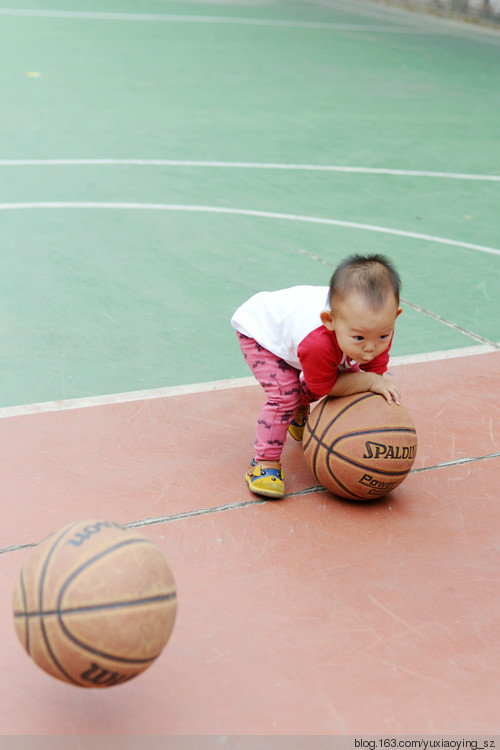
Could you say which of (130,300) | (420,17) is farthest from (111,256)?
(420,17)

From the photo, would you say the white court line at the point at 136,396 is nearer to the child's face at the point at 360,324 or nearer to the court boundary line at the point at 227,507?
the court boundary line at the point at 227,507

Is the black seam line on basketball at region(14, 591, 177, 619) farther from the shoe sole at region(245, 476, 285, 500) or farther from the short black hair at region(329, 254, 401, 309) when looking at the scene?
the short black hair at region(329, 254, 401, 309)

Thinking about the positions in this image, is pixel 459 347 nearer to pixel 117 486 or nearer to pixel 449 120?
pixel 117 486

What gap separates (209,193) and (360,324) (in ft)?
16.0

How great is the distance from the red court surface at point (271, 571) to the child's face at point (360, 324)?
748 millimetres

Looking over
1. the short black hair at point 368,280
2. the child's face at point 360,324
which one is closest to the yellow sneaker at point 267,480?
the child's face at point 360,324

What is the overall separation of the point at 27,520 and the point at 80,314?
224 cm

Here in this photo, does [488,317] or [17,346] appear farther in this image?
[488,317]

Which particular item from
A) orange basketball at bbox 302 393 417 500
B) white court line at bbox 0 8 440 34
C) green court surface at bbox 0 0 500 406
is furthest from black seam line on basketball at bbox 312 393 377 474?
white court line at bbox 0 8 440 34

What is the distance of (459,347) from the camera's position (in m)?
5.33

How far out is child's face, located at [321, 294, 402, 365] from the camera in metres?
3.32

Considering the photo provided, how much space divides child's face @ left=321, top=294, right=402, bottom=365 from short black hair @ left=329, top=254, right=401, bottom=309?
0.08 ft

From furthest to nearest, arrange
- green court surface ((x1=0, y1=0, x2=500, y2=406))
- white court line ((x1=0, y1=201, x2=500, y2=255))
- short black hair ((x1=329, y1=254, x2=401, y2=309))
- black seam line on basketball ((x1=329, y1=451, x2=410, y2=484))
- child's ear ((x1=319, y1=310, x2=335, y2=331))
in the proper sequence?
white court line ((x1=0, y1=201, x2=500, y2=255)) < green court surface ((x1=0, y1=0, x2=500, y2=406)) < black seam line on basketball ((x1=329, y1=451, x2=410, y2=484)) < child's ear ((x1=319, y1=310, x2=335, y2=331)) < short black hair ((x1=329, y1=254, x2=401, y2=309))

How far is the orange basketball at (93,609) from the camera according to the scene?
2.46 meters
